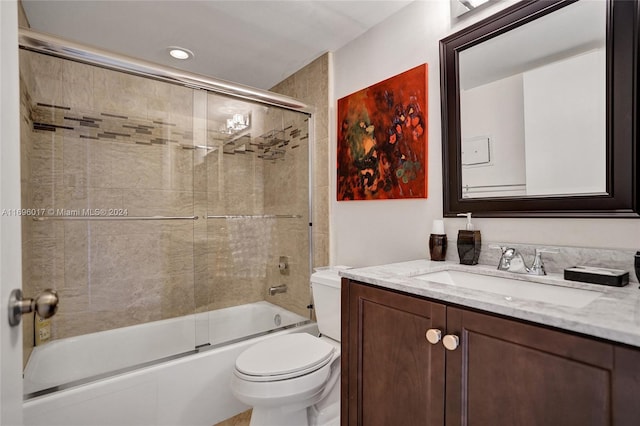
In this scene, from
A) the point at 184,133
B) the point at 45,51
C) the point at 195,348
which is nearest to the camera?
the point at 45,51

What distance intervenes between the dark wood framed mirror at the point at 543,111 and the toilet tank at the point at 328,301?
731 mm

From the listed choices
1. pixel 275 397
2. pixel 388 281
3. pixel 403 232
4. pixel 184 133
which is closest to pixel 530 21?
pixel 403 232

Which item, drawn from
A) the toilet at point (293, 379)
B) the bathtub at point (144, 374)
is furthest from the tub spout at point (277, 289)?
the toilet at point (293, 379)

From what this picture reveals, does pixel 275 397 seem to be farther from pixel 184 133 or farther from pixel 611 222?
pixel 184 133

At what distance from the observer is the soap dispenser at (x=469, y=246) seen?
1372mm

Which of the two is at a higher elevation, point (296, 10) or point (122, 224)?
point (296, 10)

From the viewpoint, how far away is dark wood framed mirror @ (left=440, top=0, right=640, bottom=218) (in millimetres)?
1048

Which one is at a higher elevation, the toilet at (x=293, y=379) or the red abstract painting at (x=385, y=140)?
the red abstract painting at (x=385, y=140)

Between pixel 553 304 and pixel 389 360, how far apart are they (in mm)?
491

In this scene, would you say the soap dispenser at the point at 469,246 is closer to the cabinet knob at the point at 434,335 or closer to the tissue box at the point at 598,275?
the tissue box at the point at 598,275

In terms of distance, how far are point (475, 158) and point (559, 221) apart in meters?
0.42

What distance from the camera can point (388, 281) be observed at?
1.05 meters


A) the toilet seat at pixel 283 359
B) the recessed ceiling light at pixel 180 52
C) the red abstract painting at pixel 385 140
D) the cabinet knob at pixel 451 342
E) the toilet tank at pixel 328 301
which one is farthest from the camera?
the recessed ceiling light at pixel 180 52

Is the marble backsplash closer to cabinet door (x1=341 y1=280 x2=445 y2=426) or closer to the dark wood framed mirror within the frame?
the dark wood framed mirror
